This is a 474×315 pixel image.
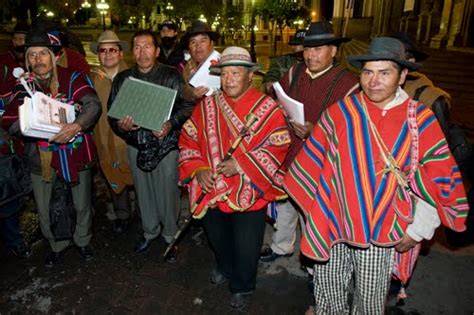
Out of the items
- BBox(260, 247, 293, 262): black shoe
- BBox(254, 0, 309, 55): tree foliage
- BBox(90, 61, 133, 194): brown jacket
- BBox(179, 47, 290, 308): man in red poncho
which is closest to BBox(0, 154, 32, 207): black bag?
BBox(90, 61, 133, 194): brown jacket

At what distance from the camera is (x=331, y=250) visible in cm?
267

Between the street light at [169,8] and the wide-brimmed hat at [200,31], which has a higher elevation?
the street light at [169,8]

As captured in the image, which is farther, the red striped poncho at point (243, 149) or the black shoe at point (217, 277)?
the black shoe at point (217, 277)

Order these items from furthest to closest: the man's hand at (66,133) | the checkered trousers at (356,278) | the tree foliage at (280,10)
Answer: the tree foliage at (280,10) < the man's hand at (66,133) < the checkered trousers at (356,278)

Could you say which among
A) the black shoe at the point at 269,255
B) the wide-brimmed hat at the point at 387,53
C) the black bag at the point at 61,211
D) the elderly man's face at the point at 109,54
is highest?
the wide-brimmed hat at the point at 387,53

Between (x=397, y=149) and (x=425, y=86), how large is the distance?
3.75 feet

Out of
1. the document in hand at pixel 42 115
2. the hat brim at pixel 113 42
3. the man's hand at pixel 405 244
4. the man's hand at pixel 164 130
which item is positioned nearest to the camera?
the man's hand at pixel 405 244

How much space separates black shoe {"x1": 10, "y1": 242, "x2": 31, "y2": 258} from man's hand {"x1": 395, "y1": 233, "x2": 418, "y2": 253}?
3835 mm

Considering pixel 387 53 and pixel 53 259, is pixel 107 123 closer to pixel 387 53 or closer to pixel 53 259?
pixel 53 259

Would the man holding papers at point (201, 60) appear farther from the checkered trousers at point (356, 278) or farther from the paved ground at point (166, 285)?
the checkered trousers at point (356, 278)

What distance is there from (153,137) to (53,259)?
1.75m

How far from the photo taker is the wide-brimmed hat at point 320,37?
304 cm

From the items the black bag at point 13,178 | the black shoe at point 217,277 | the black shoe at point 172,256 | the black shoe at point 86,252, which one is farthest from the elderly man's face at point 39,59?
the black shoe at point 217,277

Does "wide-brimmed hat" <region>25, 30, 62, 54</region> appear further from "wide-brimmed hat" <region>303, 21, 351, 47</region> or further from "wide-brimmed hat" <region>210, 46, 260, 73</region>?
"wide-brimmed hat" <region>303, 21, 351, 47</region>
